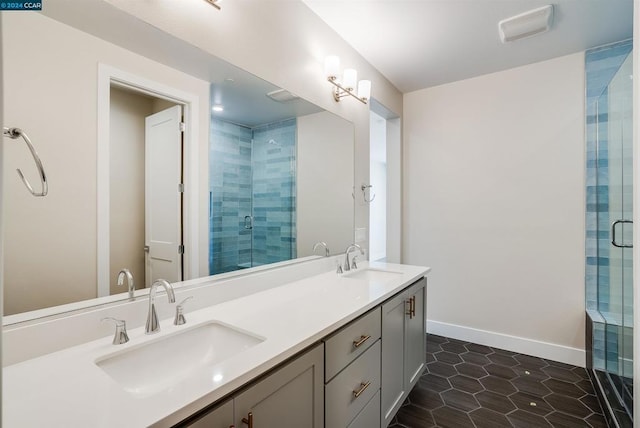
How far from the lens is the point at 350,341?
1313 mm

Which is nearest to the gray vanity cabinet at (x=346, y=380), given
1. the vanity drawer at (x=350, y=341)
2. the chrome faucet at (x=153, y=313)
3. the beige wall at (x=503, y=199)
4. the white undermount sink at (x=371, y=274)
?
the vanity drawer at (x=350, y=341)

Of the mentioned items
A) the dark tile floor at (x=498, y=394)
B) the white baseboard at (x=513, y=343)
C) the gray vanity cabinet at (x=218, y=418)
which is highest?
the gray vanity cabinet at (x=218, y=418)

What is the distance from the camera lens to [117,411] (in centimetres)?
68

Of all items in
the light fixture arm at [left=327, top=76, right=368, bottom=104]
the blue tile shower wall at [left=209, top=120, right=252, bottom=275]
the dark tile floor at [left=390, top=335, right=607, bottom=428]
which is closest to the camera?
the blue tile shower wall at [left=209, top=120, right=252, bottom=275]

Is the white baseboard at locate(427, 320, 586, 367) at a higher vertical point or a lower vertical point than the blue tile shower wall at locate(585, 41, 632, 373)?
lower

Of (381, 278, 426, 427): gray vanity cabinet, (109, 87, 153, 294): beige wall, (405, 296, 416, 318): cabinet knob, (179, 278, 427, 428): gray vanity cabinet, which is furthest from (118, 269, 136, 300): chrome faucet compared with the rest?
(405, 296, 416, 318): cabinet knob

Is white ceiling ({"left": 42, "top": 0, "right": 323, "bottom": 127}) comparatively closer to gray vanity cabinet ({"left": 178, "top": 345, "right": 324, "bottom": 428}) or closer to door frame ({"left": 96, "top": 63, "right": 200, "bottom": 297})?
door frame ({"left": 96, "top": 63, "right": 200, "bottom": 297})

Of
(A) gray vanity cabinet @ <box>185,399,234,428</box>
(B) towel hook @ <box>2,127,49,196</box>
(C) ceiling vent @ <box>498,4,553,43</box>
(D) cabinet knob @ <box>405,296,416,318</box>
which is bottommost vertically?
(D) cabinet knob @ <box>405,296,416,318</box>

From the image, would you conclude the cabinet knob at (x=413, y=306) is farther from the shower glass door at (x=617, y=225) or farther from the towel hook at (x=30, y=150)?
the towel hook at (x=30, y=150)

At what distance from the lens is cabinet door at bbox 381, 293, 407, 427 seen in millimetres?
1615

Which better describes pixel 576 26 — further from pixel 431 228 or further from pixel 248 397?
pixel 248 397

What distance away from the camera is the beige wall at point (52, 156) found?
90 cm

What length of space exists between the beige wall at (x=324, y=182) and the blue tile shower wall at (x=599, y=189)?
5.90ft

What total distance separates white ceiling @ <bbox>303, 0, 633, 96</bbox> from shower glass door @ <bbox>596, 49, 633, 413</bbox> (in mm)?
441
